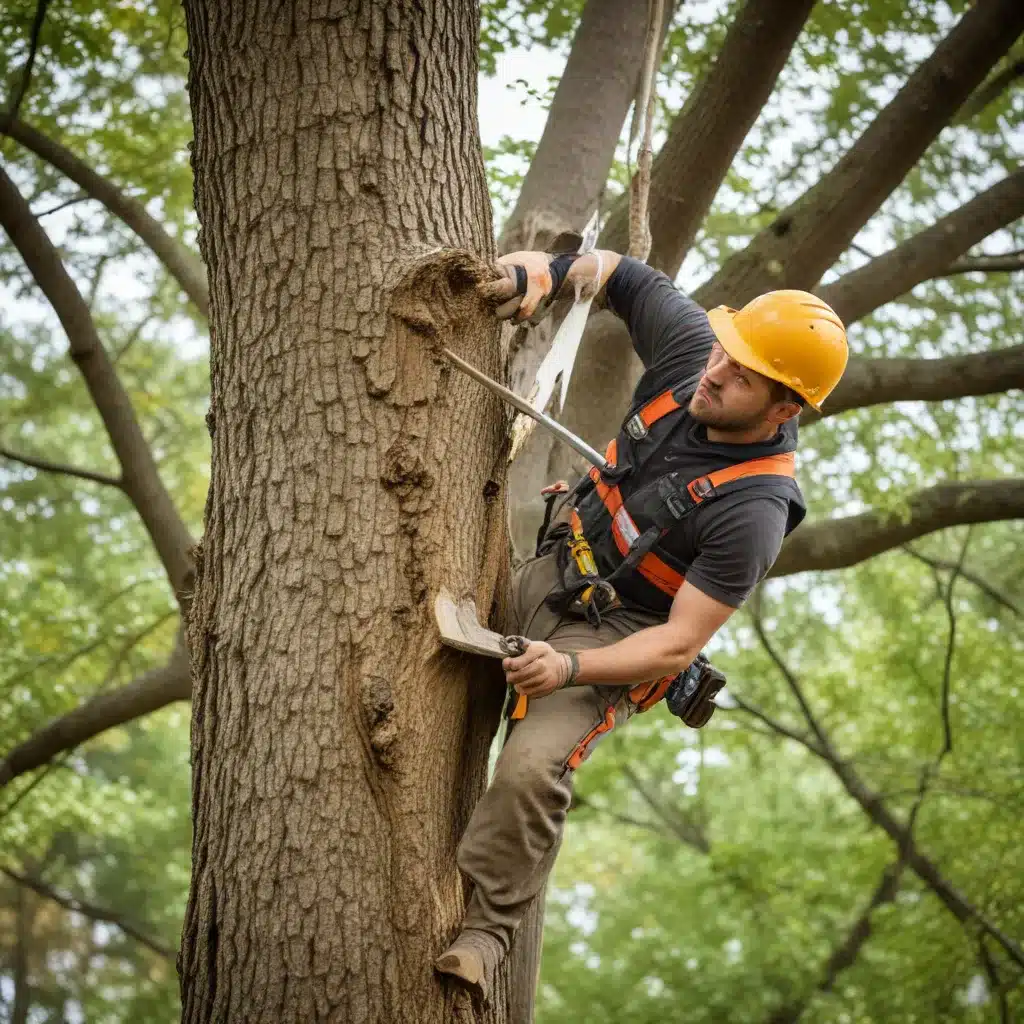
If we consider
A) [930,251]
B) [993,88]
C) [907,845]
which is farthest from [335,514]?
[907,845]

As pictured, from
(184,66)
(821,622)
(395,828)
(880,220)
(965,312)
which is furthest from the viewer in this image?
(821,622)

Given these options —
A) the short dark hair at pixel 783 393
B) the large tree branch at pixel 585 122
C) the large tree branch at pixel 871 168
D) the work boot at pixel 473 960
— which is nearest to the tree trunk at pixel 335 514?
the work boot at pixel 473 960

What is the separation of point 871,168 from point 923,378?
4.24 ft

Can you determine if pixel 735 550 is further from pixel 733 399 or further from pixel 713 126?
pixel 713 126

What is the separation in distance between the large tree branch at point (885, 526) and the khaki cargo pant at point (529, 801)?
3.16 m

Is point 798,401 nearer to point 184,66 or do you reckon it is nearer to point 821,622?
point 184,66

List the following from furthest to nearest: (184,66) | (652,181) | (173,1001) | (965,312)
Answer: (173,1001) < (184,66) < (965,312) < (652,181)

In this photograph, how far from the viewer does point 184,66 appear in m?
7.91

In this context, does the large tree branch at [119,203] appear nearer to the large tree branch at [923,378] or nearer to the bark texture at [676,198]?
the bark texture at [676,198]

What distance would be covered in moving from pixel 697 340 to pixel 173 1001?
55.1 feet

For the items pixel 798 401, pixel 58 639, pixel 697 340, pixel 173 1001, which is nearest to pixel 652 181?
pixel 697 340

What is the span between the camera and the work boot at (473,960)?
8.36 feet

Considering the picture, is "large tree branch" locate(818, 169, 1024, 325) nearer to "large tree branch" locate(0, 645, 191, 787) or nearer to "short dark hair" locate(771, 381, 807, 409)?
"short dark hair" locate(771, 381, 807, 409)

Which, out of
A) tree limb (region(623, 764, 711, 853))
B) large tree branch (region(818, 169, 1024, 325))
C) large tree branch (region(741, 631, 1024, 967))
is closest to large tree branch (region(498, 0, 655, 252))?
large tree branch (region(818, 169, 1024, 325))
